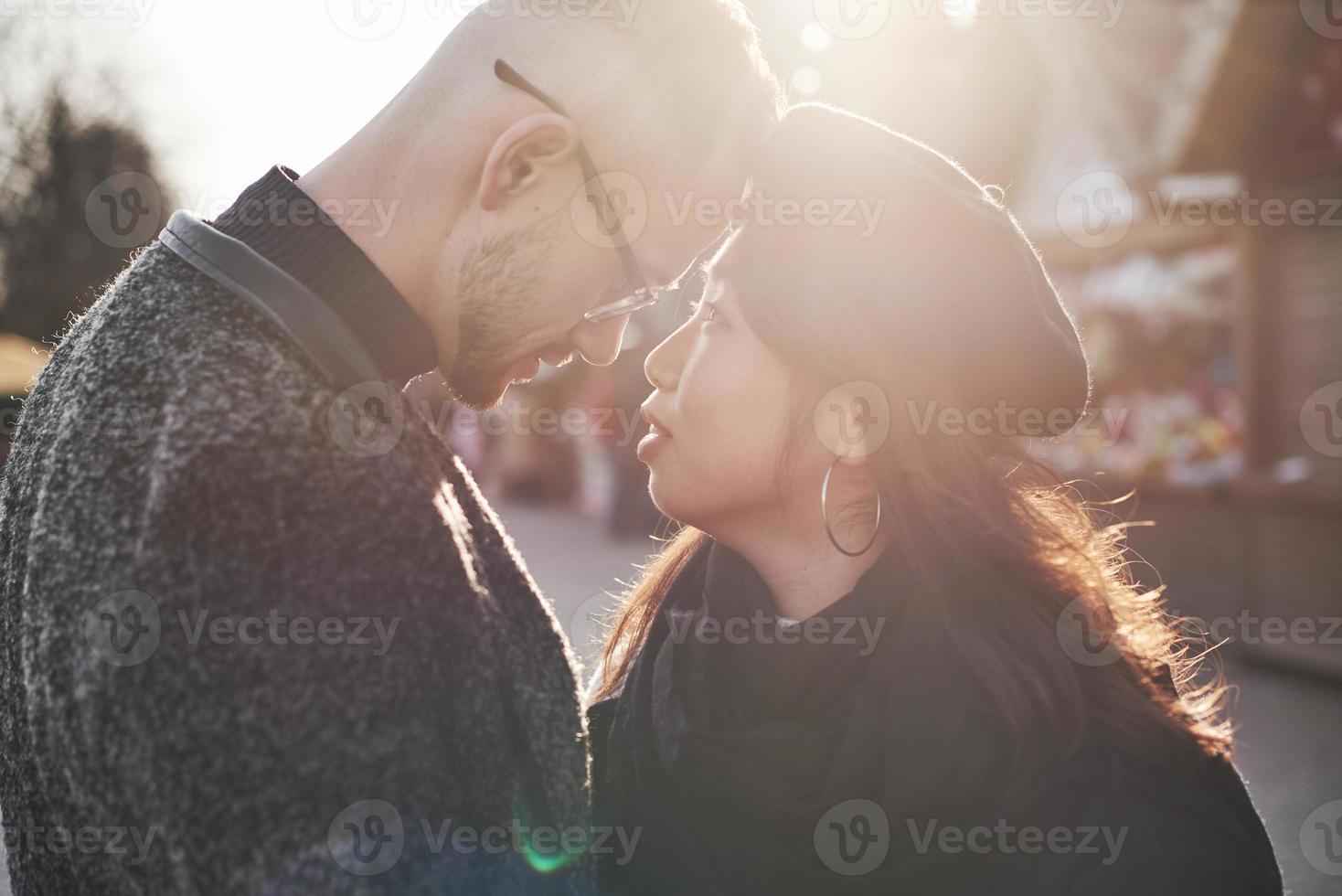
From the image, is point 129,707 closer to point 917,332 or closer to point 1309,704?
point 917,332

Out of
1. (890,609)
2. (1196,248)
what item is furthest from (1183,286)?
(890,609)

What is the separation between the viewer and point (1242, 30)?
25.0 ft

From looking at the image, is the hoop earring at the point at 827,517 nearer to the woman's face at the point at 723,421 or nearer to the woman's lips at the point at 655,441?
the woman's face at the point at 723,421

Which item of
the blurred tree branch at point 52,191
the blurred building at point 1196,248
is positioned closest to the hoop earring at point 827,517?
the blurred building at point 1196,248

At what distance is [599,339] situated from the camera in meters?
2.22

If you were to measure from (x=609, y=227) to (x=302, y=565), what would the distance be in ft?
3.26

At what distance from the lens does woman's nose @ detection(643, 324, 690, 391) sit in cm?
229

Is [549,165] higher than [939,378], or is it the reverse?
[549,165]

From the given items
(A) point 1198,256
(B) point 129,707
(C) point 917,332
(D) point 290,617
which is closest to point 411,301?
(D) point 290,617

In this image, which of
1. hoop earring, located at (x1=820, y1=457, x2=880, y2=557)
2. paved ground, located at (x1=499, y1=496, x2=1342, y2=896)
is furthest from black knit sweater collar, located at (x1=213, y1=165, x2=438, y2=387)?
paved ground, located at (x1=499, y1=496, x2=1342, y2=896)

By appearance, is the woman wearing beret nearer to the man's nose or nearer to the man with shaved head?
the man's nose

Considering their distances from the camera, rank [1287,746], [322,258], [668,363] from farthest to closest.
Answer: [1287,746] → [668,363] → [322,258]

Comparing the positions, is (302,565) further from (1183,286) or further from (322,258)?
(1183,286)

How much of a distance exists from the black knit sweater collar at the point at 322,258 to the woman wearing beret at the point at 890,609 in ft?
2.22
